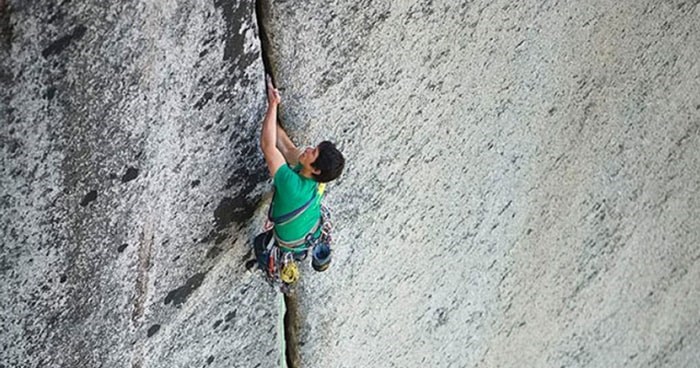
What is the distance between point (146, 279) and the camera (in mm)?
2098

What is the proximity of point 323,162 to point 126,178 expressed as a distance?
0.98 feet

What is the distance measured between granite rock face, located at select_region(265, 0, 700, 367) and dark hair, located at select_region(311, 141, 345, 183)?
6.4 inches

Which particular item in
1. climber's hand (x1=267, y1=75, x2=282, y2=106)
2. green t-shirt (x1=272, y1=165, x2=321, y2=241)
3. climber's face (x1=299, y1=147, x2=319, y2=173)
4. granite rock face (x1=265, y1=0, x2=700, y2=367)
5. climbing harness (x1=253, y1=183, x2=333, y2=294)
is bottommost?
granite rock face (x1=265, y1=0, x2=700, y2=367)

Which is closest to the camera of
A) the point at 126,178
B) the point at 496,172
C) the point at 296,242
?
the point at 126,178

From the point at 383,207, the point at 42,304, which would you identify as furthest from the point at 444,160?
the point at 42,304

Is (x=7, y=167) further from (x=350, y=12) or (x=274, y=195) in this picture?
(x=350, y=12)

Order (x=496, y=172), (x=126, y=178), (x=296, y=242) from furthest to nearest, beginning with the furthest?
(x=496, y=172) → (x=296, y=242) → (x=126, y=178)

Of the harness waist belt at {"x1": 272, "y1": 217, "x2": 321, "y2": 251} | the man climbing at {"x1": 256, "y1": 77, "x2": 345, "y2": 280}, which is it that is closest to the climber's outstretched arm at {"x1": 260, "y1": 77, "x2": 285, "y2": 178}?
the man climbing at {"x1": 256, "y1": 77, "x2": 345, "y2": 280}

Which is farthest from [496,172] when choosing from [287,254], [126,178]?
[126,178]

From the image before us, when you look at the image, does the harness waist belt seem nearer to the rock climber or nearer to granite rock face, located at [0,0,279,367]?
the rock climber

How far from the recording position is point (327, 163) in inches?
76.1

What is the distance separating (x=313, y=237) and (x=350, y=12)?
369mm

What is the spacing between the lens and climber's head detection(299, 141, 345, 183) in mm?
1933

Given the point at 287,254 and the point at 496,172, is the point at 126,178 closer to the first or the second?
the point at 287,254
